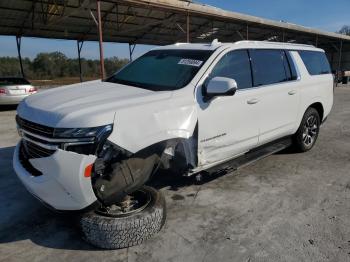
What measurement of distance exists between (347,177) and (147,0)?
9.36 m

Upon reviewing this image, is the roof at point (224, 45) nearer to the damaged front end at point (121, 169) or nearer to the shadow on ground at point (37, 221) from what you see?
the damaged front end at point (121, 169)

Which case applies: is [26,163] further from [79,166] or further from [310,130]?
[310,130]

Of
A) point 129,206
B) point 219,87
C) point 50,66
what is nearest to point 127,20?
point 219,87

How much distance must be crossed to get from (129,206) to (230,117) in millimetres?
1626

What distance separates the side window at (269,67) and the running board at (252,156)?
954mm

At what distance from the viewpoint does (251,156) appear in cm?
475

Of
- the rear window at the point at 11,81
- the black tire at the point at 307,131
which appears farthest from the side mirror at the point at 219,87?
the rear window at the point at 11,81

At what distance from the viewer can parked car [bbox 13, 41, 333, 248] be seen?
2881 mm

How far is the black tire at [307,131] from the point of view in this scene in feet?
19.3

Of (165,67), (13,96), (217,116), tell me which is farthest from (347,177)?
(13,96)

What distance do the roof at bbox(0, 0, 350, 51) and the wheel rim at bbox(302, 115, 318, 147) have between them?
8016 millimetres

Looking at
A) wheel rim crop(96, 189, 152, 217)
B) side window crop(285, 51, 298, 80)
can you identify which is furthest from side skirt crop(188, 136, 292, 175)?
side window crop(285, 51, 298, 80)

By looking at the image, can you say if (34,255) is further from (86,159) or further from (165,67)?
(165,67)

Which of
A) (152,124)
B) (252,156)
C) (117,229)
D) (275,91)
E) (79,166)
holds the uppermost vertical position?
(275,91)
